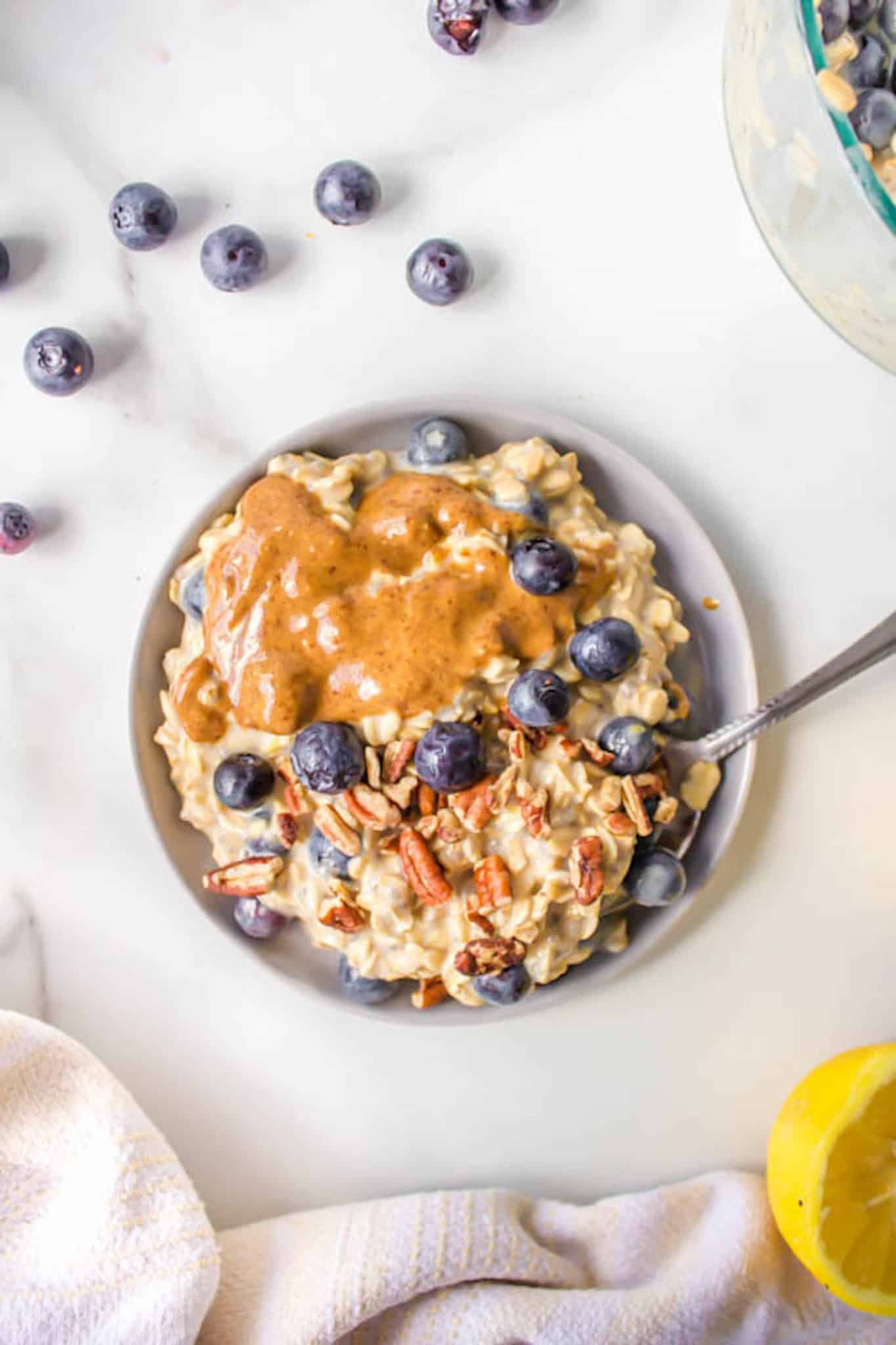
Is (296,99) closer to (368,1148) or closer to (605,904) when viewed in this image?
(605,904)

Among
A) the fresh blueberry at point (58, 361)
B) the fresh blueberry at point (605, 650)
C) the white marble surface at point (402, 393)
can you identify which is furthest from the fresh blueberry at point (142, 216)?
the fresh blueberry at point (605, 650)

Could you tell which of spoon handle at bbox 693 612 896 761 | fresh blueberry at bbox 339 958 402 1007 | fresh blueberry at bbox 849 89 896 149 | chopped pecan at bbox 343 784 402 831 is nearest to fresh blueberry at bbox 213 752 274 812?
chopped pecan at bbox 343 784 402 831

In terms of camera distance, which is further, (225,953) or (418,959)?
(225,953)

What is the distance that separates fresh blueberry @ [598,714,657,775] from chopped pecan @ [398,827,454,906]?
244mm

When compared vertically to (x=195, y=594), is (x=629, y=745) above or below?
below

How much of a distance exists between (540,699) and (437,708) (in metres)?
0.13

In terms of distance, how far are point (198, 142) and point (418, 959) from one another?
44.5 inches

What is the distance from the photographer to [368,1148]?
1.89m

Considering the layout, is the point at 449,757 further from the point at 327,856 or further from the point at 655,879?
the point at 655,879

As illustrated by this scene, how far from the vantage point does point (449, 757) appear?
5.08 ft

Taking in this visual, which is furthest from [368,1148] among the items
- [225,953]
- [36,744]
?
[36,744]

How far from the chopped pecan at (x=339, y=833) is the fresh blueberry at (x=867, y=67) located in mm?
1026

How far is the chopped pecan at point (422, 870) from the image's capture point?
1.61m

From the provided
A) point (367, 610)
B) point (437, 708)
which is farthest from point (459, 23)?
point (437, 708)
